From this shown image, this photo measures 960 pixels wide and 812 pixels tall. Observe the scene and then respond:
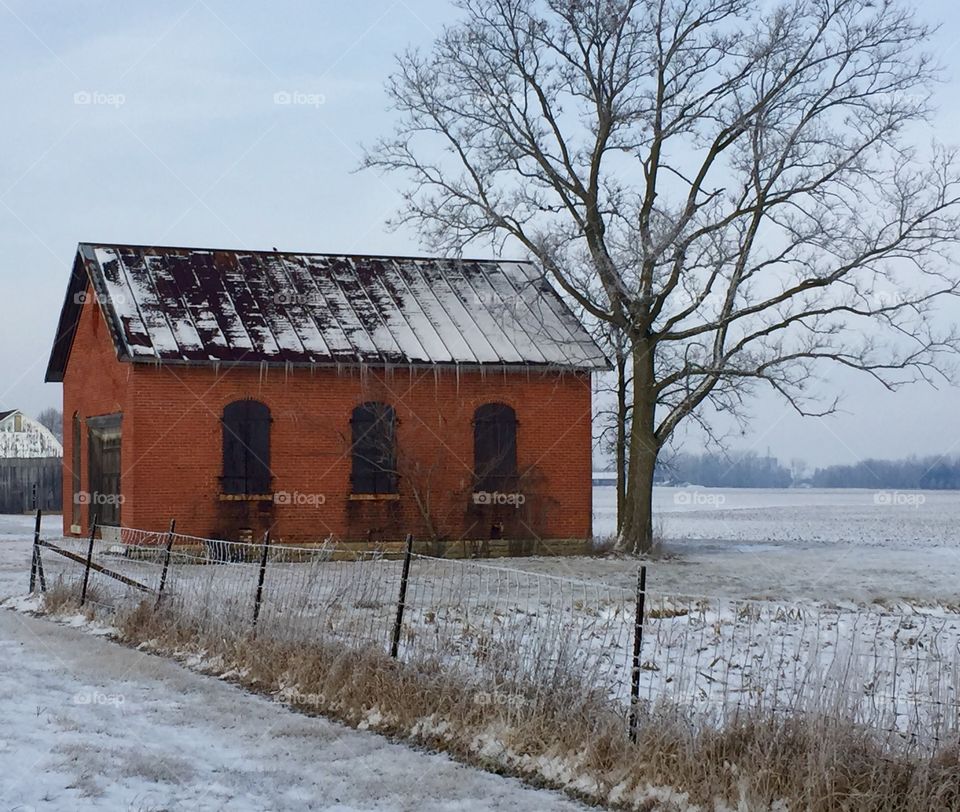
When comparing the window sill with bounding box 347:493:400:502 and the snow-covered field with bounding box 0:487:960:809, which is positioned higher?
the window sill with bounding box 347:493:400:502

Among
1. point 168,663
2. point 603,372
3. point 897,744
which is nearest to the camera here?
point 897,744

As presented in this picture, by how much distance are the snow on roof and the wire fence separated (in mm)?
57686

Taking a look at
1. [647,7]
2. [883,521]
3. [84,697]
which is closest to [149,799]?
[84,697]

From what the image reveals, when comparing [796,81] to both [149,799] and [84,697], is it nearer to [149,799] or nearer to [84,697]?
[84,697]

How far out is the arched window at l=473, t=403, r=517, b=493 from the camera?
24.8 metres

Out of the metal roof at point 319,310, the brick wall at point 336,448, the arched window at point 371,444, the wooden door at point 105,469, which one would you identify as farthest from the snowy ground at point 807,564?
the wooden door at point 105,469

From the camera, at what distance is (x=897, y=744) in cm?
691

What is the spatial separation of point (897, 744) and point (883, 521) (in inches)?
1700

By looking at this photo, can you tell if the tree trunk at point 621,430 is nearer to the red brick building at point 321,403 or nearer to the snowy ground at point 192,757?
the red brick building at point 321,403

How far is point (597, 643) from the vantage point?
12.0 m

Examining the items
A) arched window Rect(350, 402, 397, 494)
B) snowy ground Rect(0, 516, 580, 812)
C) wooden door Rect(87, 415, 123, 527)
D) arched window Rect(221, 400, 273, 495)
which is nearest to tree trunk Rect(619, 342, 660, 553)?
arched window Rect(350, 402, 397, 494)

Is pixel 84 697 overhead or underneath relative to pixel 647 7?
underneath

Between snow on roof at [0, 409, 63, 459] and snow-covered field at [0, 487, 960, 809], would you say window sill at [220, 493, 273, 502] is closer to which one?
snow-covered field at [0, 487, 960, 809]

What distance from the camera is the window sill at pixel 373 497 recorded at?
79.0 ft
